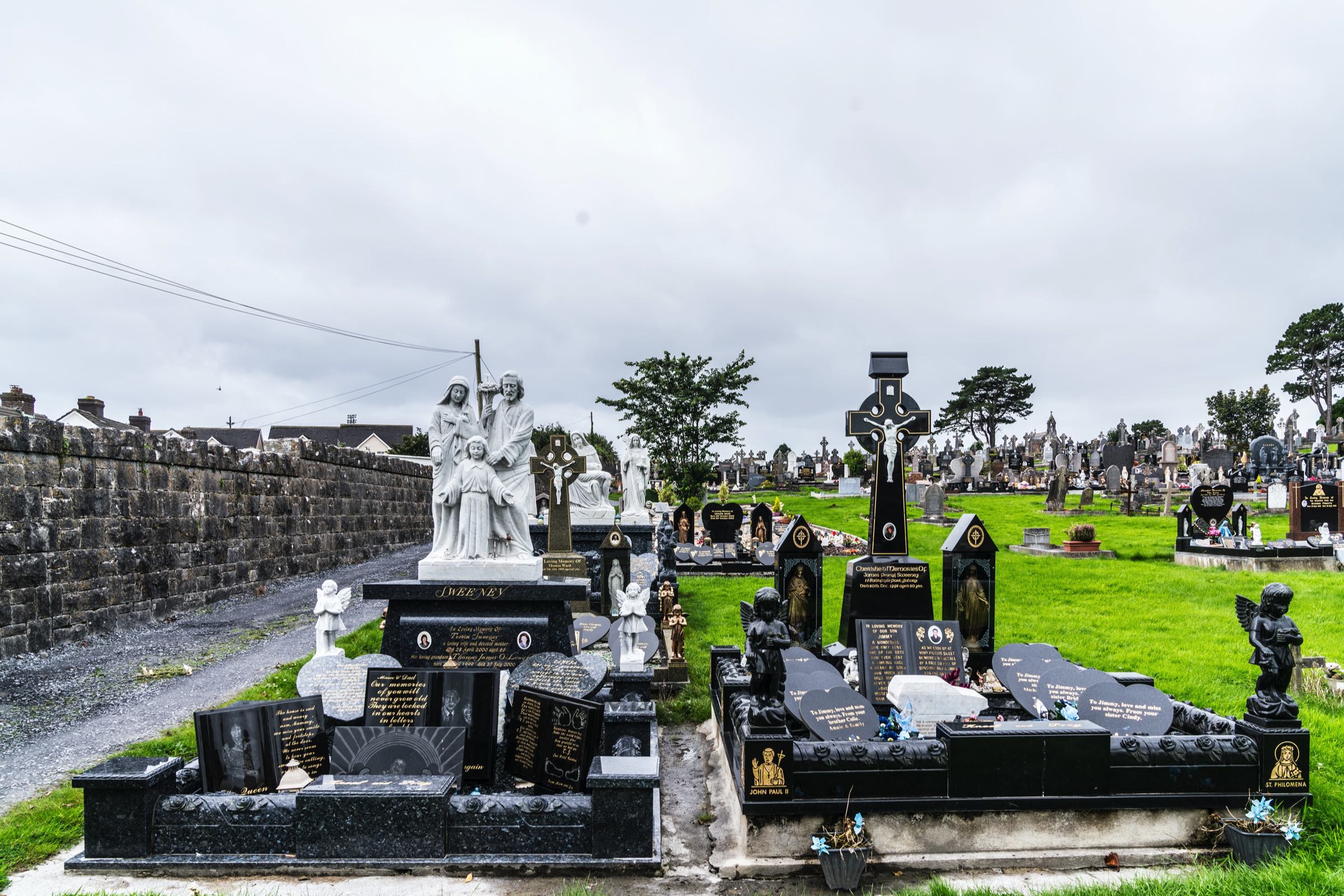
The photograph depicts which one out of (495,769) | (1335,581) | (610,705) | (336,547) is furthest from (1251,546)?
(336,547)

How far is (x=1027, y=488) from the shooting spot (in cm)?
3769

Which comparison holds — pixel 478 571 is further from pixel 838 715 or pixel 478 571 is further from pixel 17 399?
pixel 17 399

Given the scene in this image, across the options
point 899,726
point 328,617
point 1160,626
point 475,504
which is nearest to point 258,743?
point 328,617

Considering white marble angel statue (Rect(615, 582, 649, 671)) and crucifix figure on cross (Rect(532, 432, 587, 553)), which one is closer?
white marble angel statue (Rect(615, 582, 649, 671))

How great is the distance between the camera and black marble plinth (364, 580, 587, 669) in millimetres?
7043

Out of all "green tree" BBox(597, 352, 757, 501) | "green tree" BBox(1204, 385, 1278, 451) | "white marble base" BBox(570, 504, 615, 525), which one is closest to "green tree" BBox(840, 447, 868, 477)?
"green tree" BBox(597, 352, 757, 501)

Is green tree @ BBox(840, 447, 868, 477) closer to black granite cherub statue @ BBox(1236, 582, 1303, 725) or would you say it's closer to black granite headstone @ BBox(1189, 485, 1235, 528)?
black granite headstone @ BBox(1189, 485, 1235, 528)

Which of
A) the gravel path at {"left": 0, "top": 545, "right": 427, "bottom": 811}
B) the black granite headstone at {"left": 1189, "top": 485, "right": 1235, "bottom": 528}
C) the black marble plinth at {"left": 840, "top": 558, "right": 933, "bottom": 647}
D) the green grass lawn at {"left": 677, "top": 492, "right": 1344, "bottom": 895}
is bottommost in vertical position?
the green grass lawn at {"left": 677, "top": 492, "right": 1344, "bottom": 895}

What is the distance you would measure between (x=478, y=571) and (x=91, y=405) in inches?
1009

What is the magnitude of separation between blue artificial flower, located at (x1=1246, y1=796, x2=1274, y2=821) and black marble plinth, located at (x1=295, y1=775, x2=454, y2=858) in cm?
498

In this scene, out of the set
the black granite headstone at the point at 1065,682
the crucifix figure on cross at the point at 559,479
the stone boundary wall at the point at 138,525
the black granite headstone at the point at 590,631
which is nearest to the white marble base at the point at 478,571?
the black granite headstone at the point at 590,631

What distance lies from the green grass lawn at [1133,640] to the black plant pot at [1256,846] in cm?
10

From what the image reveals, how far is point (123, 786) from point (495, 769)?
2.29 meters

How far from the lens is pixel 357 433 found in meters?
62.2
